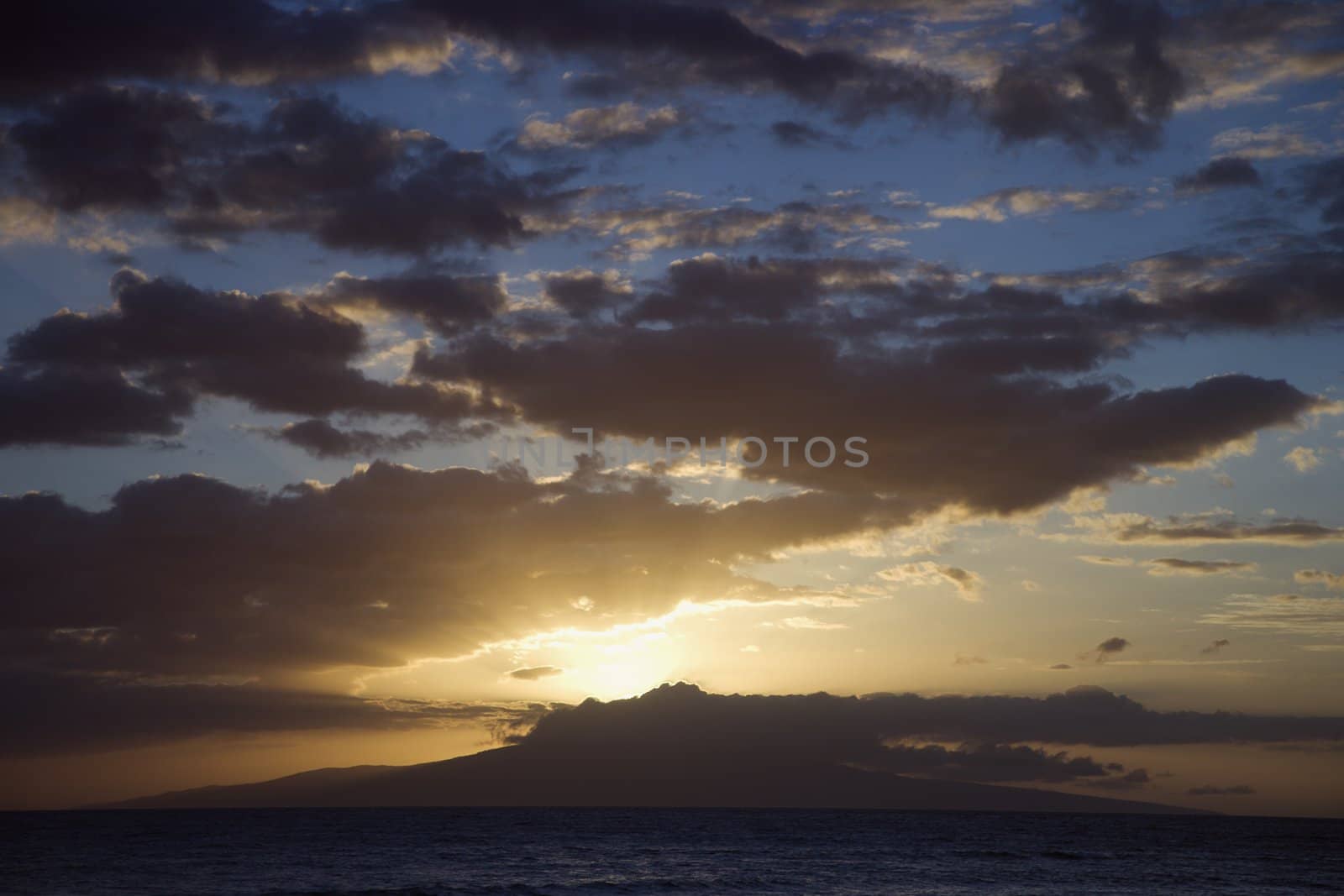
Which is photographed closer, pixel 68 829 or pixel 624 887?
pixel 624 887

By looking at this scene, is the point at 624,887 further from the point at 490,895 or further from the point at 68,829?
the point at 68,829

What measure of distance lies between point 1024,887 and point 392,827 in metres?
110

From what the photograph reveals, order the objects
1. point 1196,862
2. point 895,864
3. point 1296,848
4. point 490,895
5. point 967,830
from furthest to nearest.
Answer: point 967,830
point 1296,848
point 1196,862
point 895,864
point 490,895

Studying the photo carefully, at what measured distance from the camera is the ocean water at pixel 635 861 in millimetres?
78188

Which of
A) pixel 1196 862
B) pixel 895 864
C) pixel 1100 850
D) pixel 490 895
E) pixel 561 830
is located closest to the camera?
pixel 490 895

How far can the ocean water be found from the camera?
257 ft

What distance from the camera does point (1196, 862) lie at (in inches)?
→ 4245

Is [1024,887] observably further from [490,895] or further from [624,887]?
[490,895]

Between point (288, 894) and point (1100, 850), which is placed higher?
point (288, 894)

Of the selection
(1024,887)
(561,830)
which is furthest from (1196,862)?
(561,830)

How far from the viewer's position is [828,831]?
544ft

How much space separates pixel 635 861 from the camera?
100 meters

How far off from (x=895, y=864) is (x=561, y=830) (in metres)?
71.0

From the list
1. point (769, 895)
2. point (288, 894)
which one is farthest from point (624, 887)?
point (288, 894)
